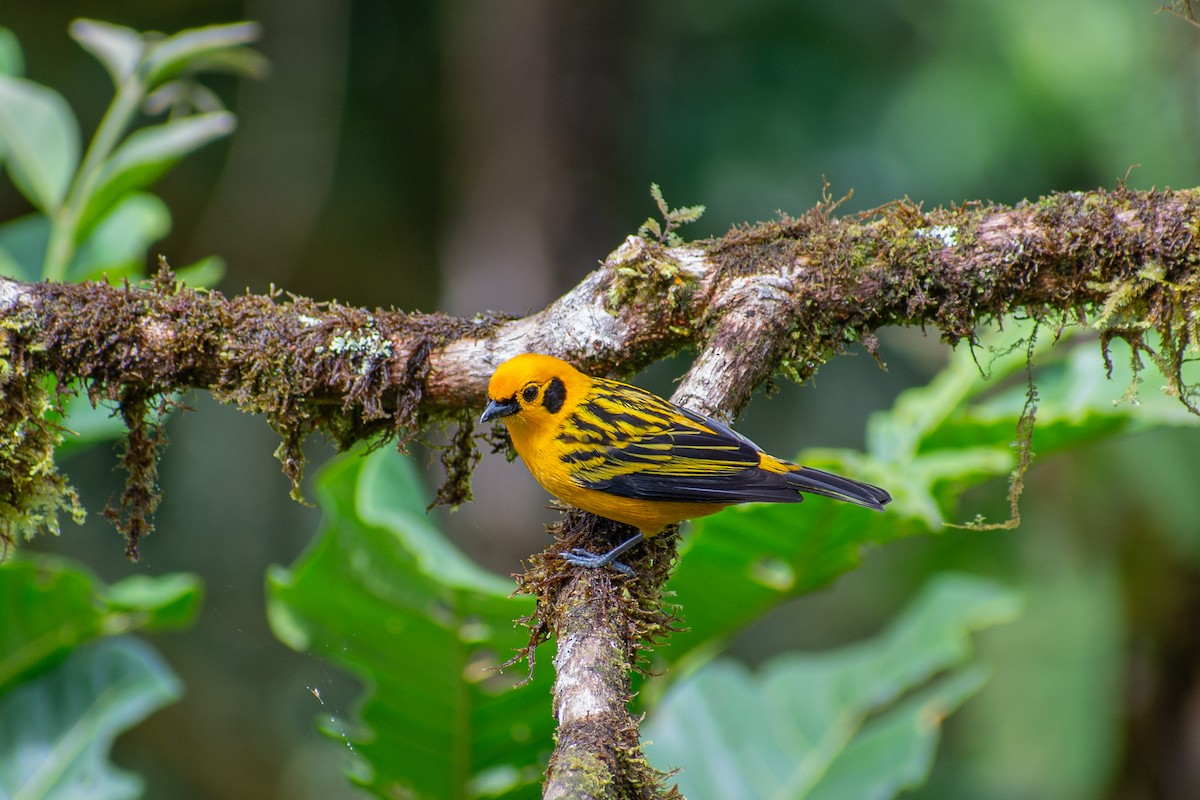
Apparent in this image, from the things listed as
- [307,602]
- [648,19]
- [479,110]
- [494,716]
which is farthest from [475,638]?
[648,19]

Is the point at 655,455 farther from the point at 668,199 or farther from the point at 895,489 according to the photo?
the point at 668,199

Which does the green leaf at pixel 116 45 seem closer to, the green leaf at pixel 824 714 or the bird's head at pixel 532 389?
the bird's head at pixel 532 389

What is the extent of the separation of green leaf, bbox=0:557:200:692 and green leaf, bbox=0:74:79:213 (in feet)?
4.44

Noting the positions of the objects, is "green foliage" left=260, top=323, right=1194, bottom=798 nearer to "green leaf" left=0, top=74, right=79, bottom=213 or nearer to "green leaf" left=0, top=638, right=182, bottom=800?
"green leaf" left=0, top=638, right=182, bottom=800

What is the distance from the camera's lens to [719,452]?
261 cm

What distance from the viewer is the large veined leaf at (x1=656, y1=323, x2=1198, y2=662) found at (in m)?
3.08

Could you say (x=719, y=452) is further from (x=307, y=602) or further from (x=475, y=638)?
(x=307, y=602)

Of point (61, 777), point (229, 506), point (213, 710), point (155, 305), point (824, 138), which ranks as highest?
point (824, 138)

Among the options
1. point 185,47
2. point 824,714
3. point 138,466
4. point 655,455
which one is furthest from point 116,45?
point 824,714

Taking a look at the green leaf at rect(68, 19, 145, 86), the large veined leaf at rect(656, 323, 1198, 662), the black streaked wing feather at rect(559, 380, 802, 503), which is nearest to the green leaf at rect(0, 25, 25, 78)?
the green leaf at rect(68, 19, 145, 86)

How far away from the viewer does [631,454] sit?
268 centimetres

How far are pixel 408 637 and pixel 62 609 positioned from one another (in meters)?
1.17

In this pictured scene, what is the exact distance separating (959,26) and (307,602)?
5977 millimetres

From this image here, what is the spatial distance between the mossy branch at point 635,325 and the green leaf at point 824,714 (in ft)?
5.11
